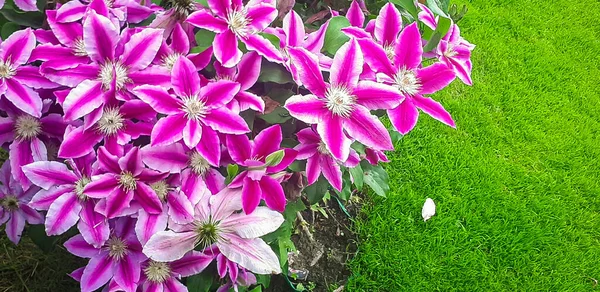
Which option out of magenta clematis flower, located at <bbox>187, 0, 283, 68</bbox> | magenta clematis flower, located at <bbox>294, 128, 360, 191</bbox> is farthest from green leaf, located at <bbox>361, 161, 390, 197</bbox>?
magenta clematis flower, located at <bbox>187, 0, 283, 68</bbox>

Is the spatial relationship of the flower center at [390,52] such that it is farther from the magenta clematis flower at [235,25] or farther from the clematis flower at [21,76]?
the clematis flower at [21,76]

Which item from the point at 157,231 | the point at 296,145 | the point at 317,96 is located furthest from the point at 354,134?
the point at 157,231

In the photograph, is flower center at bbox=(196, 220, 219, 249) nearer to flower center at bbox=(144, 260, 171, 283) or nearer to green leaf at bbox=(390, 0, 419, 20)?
flower center at bbox=(144, 260, 171, 283)

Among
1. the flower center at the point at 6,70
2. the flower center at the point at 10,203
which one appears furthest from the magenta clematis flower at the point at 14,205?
the flower center at the point at 6,70

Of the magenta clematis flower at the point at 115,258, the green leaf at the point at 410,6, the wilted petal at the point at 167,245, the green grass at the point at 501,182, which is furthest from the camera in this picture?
the green grass at the point at 501,182

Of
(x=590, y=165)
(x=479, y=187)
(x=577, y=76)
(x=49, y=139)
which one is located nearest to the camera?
(x=49, y=139)

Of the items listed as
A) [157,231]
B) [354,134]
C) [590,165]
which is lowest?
[590,165]

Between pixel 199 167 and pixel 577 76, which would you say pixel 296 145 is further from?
pixel 577 76
